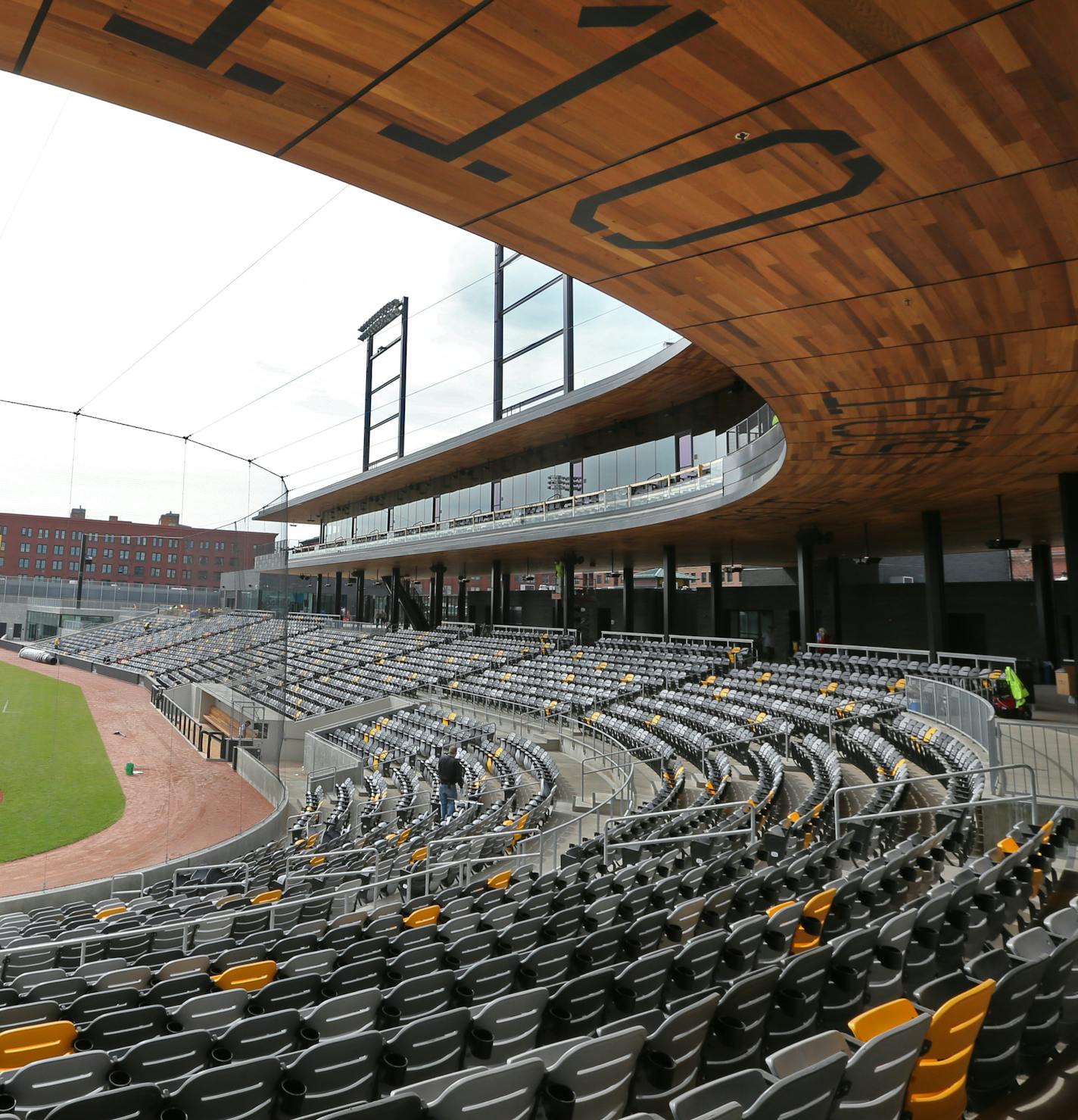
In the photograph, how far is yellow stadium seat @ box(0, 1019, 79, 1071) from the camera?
165 inches

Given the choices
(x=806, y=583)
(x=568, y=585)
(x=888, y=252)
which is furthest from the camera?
(x=568, y=585)

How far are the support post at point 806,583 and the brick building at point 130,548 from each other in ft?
52.5

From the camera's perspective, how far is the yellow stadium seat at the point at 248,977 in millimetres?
5527

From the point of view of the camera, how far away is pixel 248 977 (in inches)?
220

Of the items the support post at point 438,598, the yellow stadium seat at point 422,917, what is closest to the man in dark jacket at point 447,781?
the yellow stadium seat at point 422,917

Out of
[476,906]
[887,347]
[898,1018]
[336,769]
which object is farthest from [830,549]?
[898,1018]

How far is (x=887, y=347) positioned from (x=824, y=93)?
458cm

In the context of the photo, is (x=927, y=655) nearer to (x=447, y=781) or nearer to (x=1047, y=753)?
(x=1047, y=753)

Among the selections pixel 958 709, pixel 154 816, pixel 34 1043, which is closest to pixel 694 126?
pixel 34 1043

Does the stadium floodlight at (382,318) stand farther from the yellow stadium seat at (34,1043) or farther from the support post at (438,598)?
the yellow stadium seat at (34,1043)

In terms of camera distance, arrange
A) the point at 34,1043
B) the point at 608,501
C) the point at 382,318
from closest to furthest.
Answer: the point at 34,1043 < the point at 608,501 < the point at 382,318

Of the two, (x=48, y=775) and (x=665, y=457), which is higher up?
(x=665, y=457)

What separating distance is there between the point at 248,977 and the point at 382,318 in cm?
6027

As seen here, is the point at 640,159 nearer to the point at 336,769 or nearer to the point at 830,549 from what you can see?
the point at 336,769
